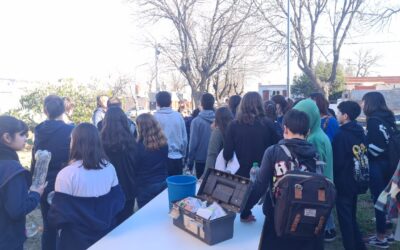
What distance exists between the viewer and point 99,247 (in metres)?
2.32

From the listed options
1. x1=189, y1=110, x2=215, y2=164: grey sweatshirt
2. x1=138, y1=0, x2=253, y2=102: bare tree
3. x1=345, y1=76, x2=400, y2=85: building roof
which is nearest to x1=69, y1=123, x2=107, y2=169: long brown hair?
x1=189, y1=110, x2=215, y2=164: grey sweatshirt

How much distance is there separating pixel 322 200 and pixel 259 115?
1.45 metres

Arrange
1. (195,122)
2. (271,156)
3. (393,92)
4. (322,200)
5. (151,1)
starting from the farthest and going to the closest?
(393,92) < (151,1) < (195,122) < (271,156) < (322,200)

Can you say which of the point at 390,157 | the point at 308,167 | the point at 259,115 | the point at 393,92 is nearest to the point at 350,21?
the point at 390,157

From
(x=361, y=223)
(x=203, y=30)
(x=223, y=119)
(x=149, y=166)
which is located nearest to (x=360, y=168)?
(x=223, y=119)

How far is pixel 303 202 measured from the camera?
2.27 m

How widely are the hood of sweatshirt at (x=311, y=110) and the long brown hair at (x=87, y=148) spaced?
192 centimetres

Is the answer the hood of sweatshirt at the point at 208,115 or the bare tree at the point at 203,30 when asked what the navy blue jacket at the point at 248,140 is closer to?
the hood of sweatshirt at the point at 208,115

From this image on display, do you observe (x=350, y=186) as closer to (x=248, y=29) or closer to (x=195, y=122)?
(x=195, y=122)

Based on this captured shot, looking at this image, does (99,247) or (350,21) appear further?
(350,21)

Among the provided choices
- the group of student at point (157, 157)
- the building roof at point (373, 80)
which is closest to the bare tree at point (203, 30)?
the group of student at point (157, 157)

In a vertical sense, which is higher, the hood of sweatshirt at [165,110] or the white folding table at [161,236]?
the hood of sweatshirt at [165,110]

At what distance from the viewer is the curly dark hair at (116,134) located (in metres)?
3.49

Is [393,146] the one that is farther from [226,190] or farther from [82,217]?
[82,217]
